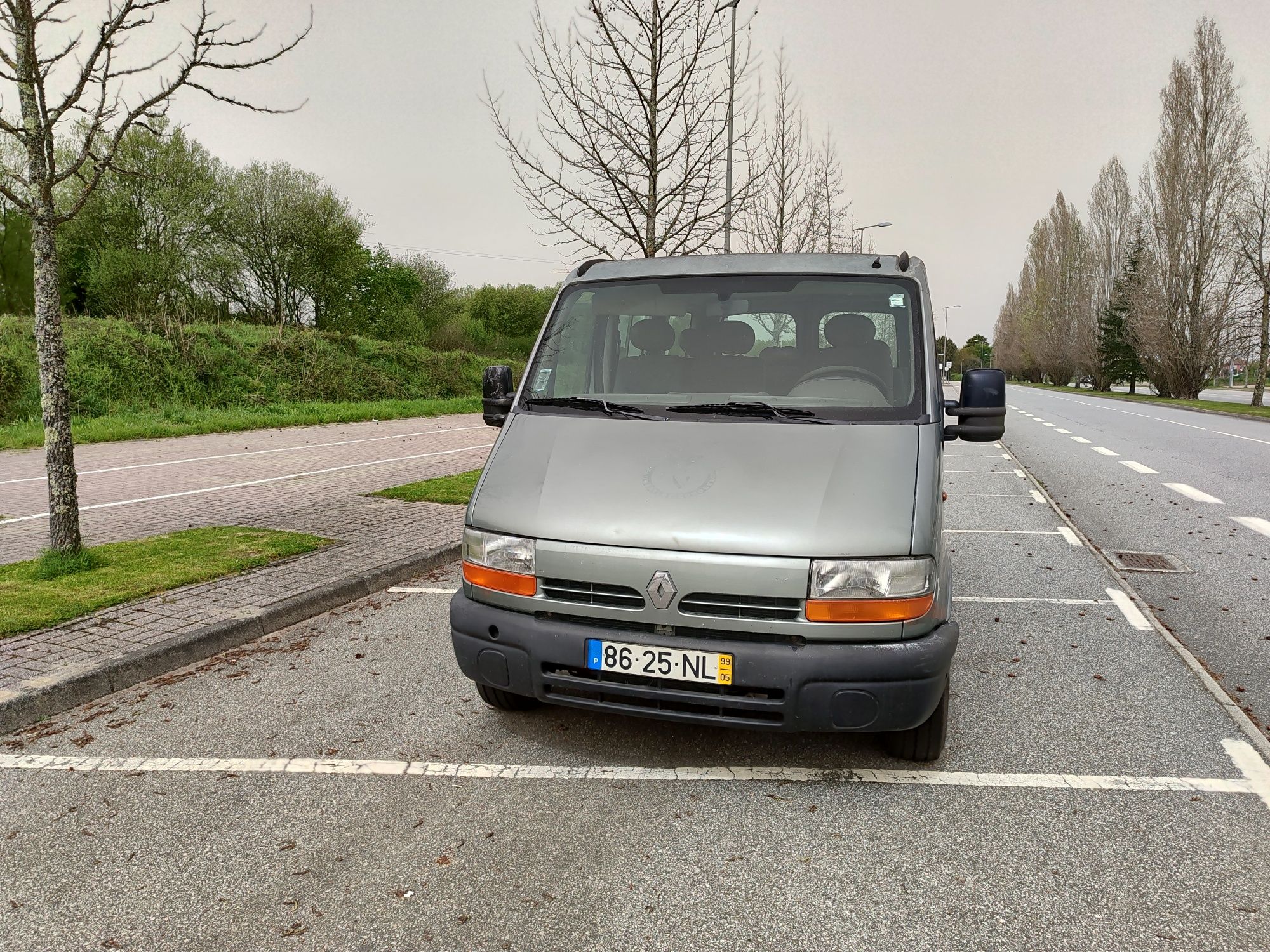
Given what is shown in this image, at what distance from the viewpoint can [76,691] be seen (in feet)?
13.3

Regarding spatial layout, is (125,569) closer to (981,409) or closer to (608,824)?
(608,824)

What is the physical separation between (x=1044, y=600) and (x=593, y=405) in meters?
3.79

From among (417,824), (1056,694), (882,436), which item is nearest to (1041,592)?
(1056,694)

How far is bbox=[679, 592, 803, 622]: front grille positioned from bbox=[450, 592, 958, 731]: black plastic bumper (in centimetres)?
Answer: 9

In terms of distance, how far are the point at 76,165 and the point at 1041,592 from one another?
23.1ft

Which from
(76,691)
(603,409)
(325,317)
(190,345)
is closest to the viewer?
(603,409)

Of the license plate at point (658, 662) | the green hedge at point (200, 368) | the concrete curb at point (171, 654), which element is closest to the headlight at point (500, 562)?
the license plate at point (658, 662)

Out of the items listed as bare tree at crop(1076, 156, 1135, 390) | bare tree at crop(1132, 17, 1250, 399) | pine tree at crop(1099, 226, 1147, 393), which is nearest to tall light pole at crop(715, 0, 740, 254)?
bare tree at crop(1132, 17, 1250, 399)

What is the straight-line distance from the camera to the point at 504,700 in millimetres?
3828

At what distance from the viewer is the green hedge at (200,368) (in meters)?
18.5

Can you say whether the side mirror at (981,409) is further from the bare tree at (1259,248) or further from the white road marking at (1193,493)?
the bare tree at (1259,248)

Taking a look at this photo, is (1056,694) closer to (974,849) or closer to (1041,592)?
(974,849)

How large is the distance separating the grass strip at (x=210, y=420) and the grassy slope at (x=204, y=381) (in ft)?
0.11

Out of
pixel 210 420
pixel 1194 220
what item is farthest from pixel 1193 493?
pixel 1194 220
